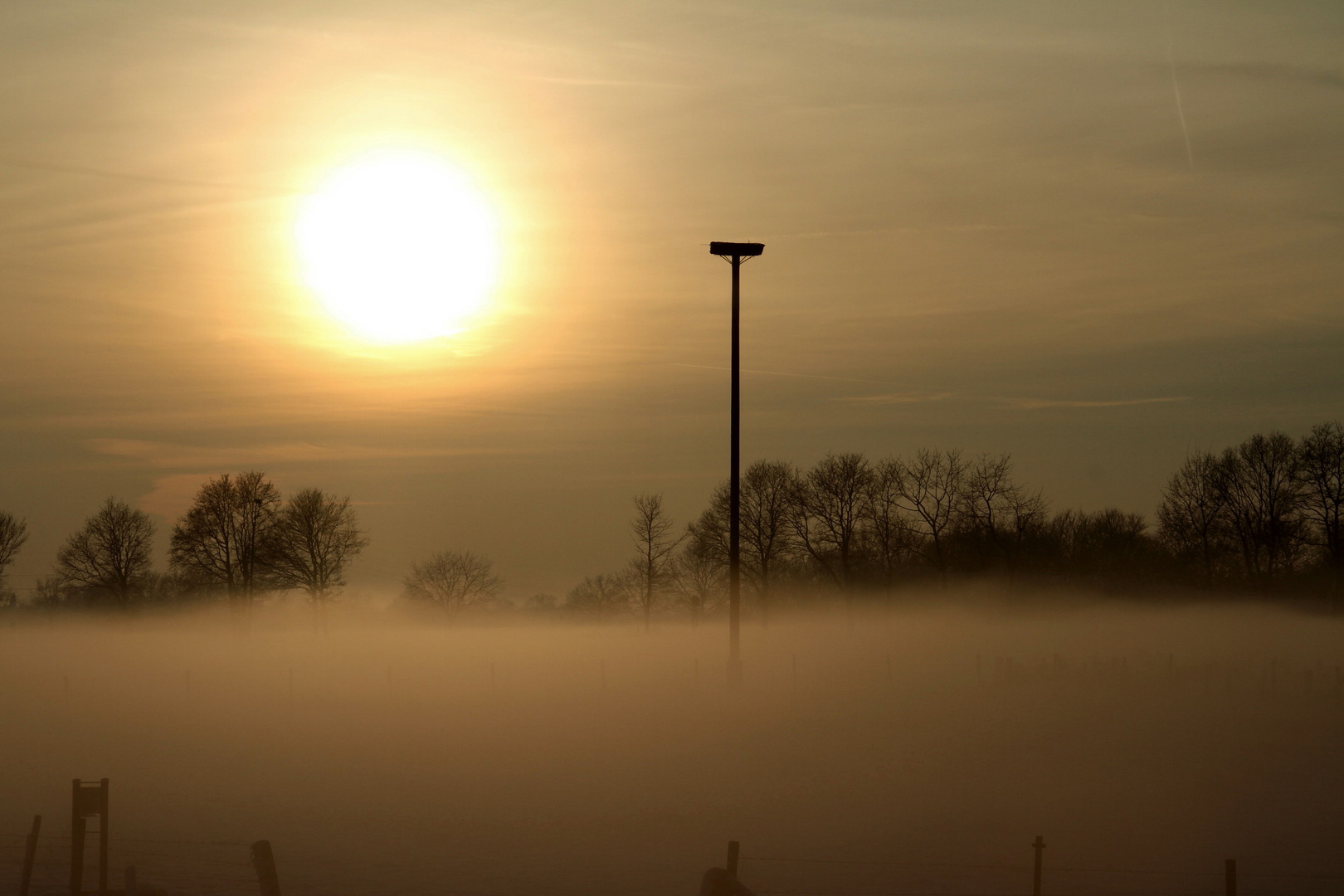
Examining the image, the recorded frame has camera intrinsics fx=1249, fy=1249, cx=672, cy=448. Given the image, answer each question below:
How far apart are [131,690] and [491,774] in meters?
26.5

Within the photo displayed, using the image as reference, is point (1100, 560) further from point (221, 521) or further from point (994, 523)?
point (221, 521)

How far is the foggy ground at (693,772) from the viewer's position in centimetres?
1758

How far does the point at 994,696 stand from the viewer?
1517 inches

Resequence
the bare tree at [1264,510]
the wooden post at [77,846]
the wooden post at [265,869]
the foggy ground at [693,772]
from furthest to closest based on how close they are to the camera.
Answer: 1. the bare tree at [1264,510]
2. the foggy ground at [693,772]
3. the wooden post at [77,846]
4. the wooden post at [265,869]

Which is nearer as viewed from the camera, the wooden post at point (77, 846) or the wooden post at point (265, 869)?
the wooden post at point (265, 869)

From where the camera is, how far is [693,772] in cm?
2528

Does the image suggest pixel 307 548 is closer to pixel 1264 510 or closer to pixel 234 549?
pixel 234 549

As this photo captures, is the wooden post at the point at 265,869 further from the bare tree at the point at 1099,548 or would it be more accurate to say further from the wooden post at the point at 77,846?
the bare tree at the point at 1099,548

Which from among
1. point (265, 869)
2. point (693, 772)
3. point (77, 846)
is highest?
point (265, 869)

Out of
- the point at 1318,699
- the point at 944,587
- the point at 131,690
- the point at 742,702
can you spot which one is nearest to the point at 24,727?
the point at 131,690

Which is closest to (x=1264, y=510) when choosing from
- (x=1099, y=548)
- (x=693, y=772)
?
(x=1099, y=548)

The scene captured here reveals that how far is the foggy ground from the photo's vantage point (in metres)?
17.6

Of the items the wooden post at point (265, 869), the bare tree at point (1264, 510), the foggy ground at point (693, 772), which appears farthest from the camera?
the bare tree at point (1264, 510)

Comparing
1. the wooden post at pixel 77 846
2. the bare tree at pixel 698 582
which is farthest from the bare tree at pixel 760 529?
the wooden post at pixel 77 846
